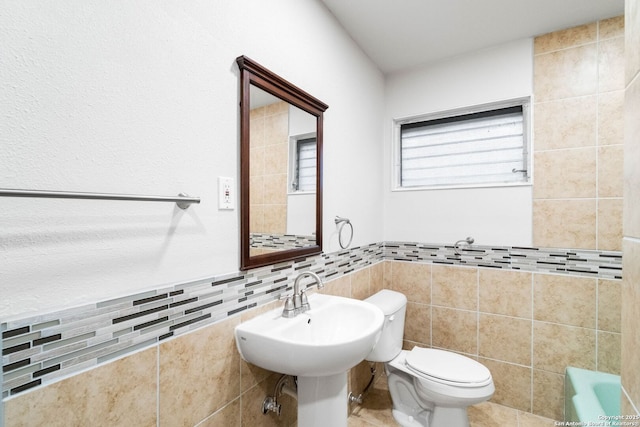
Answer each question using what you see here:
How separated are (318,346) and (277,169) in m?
0.79

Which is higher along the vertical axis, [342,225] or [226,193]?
[226,193]

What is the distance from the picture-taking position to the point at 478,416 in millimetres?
1856

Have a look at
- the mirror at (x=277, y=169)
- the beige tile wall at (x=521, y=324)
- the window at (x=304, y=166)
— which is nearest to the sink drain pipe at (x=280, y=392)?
the mirror at (x=277, y=169)

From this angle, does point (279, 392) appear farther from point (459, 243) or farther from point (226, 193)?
point (459, 243)

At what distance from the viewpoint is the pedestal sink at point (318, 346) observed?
3.14 ft

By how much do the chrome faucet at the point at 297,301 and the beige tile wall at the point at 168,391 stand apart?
9 cm

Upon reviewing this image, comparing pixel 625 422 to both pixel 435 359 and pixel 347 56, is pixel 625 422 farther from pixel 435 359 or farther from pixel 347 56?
pixel 347 56

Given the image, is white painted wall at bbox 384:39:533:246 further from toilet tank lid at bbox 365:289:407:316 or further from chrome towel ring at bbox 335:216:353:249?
chrome towel ring at bbox 335:216:353:249

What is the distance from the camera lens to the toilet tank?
5.78ft

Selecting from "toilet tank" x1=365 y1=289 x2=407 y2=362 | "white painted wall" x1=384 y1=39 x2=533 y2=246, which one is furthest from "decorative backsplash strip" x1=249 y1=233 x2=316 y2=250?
"white painted wall" x1=384 y1=39 x2=533 y2=246

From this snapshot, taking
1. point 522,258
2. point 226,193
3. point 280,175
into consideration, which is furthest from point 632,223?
point 522,258

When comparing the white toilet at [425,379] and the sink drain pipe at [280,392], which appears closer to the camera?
the sink drain pipe at [280,392]

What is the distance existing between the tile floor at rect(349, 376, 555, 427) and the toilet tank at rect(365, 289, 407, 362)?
408 mm

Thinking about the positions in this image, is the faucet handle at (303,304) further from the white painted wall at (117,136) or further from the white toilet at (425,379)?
the white toilet at (425,379)
